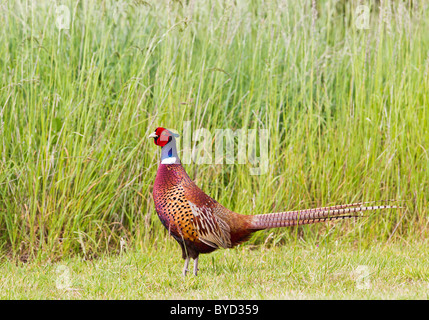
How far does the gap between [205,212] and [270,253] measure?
0.91m

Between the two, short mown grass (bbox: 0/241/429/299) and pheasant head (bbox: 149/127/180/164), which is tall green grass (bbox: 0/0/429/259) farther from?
pheasant head (bbox: 149/127/180/164)

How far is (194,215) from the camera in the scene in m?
3.37

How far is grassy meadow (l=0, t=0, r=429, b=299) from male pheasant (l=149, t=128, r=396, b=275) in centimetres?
25

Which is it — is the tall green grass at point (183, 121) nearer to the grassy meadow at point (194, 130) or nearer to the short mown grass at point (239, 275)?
the grassy meadow at point (194, 130)

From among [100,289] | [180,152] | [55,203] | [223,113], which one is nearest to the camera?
[100,289]

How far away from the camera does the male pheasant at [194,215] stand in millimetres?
3354

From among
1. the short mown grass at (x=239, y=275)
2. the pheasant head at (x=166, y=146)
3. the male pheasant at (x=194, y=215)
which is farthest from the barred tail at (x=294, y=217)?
the pheasant head at (x=166, y=146)

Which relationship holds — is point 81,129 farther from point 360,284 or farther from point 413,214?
point 413,214

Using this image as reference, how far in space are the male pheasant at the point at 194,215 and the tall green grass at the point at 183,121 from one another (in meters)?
0.71

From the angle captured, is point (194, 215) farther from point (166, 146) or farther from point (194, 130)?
point (194, 130)

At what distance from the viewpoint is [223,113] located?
4.64 metres

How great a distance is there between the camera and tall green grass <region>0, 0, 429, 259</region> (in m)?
4.12

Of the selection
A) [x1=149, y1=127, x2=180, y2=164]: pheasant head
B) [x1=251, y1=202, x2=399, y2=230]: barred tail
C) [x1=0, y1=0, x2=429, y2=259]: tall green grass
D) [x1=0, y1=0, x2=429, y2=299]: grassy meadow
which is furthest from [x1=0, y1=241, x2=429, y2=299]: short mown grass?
[x1=149, y1=127, x2=180, y2=164]: pheasant head

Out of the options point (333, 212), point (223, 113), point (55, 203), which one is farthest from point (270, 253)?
point (55, 203)
